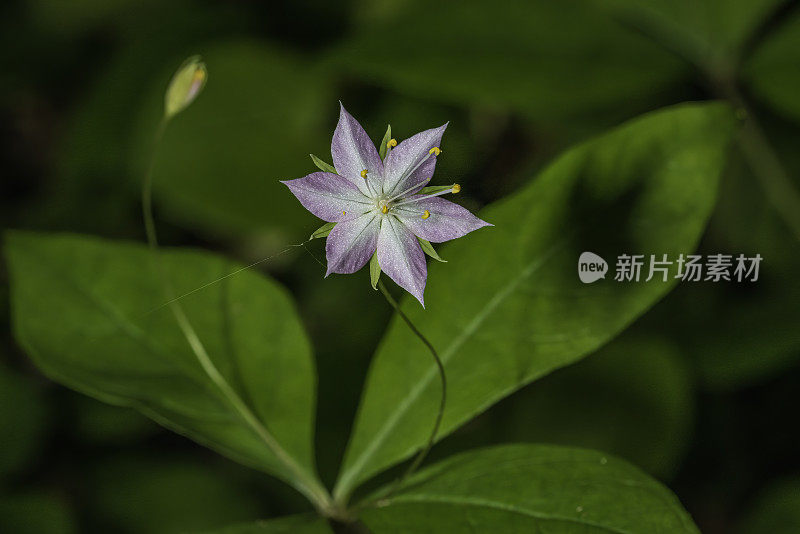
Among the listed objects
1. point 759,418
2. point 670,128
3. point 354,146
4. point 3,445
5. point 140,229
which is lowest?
point 3,445

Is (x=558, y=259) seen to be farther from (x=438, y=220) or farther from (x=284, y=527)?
(x=284, y=527)

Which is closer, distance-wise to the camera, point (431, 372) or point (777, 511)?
point (431, 372)

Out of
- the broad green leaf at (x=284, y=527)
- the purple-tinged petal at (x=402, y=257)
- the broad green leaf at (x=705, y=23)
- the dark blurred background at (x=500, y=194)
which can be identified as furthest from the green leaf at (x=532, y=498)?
the broad green leaf at (x=705, y=23)

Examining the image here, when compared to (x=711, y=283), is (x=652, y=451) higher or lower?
lower

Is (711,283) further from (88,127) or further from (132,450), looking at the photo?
(88,127)

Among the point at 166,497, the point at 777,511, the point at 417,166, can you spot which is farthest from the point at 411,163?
the point at 166,497

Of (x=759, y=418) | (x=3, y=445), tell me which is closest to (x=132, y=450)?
(x=3, y=445)

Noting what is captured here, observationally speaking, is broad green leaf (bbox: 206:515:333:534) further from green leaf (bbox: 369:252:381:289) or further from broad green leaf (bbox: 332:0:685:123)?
broad green leaf (bbox: 332:0:685:123)
